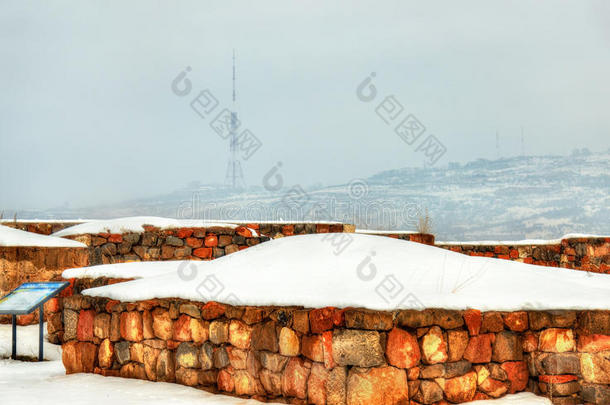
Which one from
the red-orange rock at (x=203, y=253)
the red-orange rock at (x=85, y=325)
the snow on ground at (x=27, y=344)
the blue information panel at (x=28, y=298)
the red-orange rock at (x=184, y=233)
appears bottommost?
the snow on ground at (x=27, y=344)

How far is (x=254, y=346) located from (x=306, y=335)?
1.69 ft

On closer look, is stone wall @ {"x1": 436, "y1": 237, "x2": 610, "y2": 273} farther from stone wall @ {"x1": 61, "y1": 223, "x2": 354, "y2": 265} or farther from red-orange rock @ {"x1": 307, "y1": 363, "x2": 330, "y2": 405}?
red-orange rock @ {"x1": 307, "y1": 363, "x2": 330, "y2": 405}

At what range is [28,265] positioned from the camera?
10023mm

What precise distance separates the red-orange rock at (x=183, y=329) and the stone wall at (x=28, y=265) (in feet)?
15.6

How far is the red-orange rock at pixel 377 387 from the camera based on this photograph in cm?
477

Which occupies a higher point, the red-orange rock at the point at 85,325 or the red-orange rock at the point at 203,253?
the red-orange rock at the point at 203,253

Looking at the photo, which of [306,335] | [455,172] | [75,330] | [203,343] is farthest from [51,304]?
[455,172]

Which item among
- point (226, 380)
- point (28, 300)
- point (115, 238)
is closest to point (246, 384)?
point (226, 380)

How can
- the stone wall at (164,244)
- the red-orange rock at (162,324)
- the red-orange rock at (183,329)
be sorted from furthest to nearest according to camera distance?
1. the stone wall at (164,244)
2. the red-orange rock at (162,324)
3. the red-orange rock at (183,329)

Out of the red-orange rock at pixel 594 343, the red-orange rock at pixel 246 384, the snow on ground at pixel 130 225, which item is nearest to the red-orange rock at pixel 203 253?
the snow on ground at pixel 130 225

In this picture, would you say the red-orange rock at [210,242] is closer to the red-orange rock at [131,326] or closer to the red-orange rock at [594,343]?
the red-orange rock at [131,326]

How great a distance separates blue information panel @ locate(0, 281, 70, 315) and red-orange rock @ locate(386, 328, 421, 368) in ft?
13.4

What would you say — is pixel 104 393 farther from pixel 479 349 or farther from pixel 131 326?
pixel 479 349

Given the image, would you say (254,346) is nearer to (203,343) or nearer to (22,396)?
(203,343)
